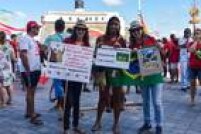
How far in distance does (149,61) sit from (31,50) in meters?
2.32

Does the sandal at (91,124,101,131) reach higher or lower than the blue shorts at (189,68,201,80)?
lower

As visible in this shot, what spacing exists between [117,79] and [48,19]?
39.8 metres

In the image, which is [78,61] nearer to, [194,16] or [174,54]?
[174,54]

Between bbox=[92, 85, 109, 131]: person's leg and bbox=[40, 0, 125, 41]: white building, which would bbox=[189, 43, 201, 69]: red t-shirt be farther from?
bbox=[40, 0, 125, 41]: white building

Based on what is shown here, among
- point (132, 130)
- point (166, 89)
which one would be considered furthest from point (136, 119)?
point (166, 89)

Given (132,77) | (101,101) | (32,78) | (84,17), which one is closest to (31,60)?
(32,78)

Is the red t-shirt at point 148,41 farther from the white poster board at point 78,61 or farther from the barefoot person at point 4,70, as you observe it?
the barefoot person at point 4,70

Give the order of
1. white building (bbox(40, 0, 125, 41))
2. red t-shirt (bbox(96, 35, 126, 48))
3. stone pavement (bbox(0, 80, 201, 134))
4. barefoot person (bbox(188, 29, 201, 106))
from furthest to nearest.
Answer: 1. white building (bbox(40, 0, 125, 41))
2. barefoot person (bbox(188, 29, 201, 106))
3. stone pavement (bbox(0, 80, 201, 134))
4. red t-shirt (bbox(96, 35, 126, 48))

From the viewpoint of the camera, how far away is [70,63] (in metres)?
8.94

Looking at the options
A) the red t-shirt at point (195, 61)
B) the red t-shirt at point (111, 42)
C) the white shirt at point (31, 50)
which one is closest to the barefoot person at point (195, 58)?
the red t-shirt at point (195, 61)

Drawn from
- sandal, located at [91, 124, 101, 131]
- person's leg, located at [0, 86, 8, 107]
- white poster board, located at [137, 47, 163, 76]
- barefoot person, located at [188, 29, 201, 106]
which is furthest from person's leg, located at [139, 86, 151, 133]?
person's leg, located at [0, 86, 8, 107]

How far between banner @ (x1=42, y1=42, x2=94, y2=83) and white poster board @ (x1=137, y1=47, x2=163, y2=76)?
32.5 inches

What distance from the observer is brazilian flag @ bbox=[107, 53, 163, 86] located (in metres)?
8.91

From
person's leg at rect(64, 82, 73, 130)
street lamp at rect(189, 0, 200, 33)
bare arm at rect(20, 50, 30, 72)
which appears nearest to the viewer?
person's leg at rect(64, 82, 73, 130)
